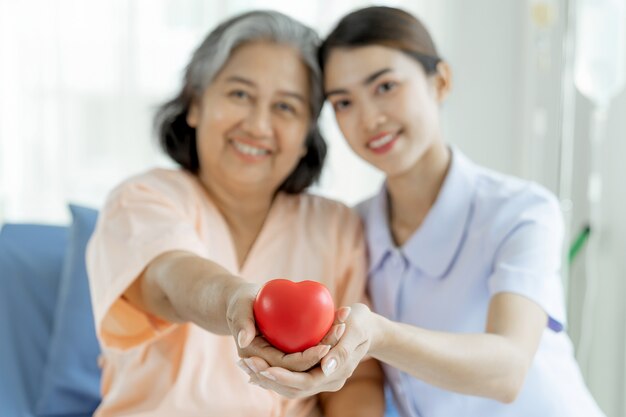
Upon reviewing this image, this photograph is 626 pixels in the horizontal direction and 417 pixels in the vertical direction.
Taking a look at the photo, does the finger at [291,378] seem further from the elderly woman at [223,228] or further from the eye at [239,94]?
the eye at [239,94]

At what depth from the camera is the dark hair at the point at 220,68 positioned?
1.69 m

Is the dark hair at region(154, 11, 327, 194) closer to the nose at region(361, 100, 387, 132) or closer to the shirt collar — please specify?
the nose at region(361, 100, 387, 132)

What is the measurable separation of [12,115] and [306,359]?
228 cm

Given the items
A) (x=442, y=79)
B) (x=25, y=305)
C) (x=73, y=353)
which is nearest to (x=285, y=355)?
(x=442, y=79)

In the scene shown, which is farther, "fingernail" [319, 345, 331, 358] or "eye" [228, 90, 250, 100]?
"eye" [228, 90, 250, 100]

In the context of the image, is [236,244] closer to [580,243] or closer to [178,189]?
[178,189]

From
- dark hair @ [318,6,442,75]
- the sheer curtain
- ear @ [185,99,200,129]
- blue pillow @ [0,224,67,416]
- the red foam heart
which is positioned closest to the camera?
the red foam heart

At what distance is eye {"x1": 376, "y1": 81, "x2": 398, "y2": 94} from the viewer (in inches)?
64.5

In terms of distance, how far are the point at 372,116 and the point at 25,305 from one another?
1.06 m

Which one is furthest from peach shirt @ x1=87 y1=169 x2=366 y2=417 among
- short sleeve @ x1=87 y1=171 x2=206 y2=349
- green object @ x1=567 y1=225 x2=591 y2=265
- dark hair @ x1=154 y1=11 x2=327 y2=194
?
green object @ x1=567 y1=225 x2=591 y2=265

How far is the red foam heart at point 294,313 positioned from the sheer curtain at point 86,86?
1913mm

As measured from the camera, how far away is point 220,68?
5.57 feet

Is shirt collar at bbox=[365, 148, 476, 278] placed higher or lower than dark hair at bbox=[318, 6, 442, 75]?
lower

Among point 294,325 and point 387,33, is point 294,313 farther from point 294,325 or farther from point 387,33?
point 387,33
